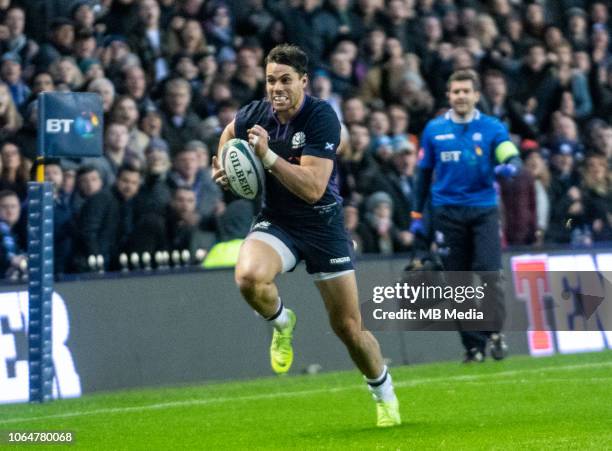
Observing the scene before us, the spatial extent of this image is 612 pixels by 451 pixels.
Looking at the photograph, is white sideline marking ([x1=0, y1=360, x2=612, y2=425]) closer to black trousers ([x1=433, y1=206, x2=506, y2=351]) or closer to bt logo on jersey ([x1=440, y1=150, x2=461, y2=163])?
black trousers ([x1=433, y1=206, x2=506, y2=351])

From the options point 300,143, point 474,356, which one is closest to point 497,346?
point 474,356

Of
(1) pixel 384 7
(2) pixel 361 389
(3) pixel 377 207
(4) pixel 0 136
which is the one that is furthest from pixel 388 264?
(1) pixel 384 7

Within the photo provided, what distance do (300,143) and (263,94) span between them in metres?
7.55

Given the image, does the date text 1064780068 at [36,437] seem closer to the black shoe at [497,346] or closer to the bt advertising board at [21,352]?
the bt advertising board at [21,352]

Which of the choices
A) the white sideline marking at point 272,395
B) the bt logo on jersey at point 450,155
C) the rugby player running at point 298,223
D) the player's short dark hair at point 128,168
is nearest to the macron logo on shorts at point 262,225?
the rugby player running at point 298,223

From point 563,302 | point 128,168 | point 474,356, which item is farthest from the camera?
point 563,302

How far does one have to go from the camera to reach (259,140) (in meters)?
9.27

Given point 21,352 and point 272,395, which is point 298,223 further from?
point 21,352

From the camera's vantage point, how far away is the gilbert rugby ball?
9609 mm

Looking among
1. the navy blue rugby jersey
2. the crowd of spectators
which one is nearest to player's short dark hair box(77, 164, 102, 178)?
the crowd of spectators

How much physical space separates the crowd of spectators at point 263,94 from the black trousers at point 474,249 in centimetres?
190

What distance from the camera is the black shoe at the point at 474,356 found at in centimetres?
1439

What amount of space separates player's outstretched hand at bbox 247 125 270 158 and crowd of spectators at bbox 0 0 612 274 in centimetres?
480

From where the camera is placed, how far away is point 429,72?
19.2m
